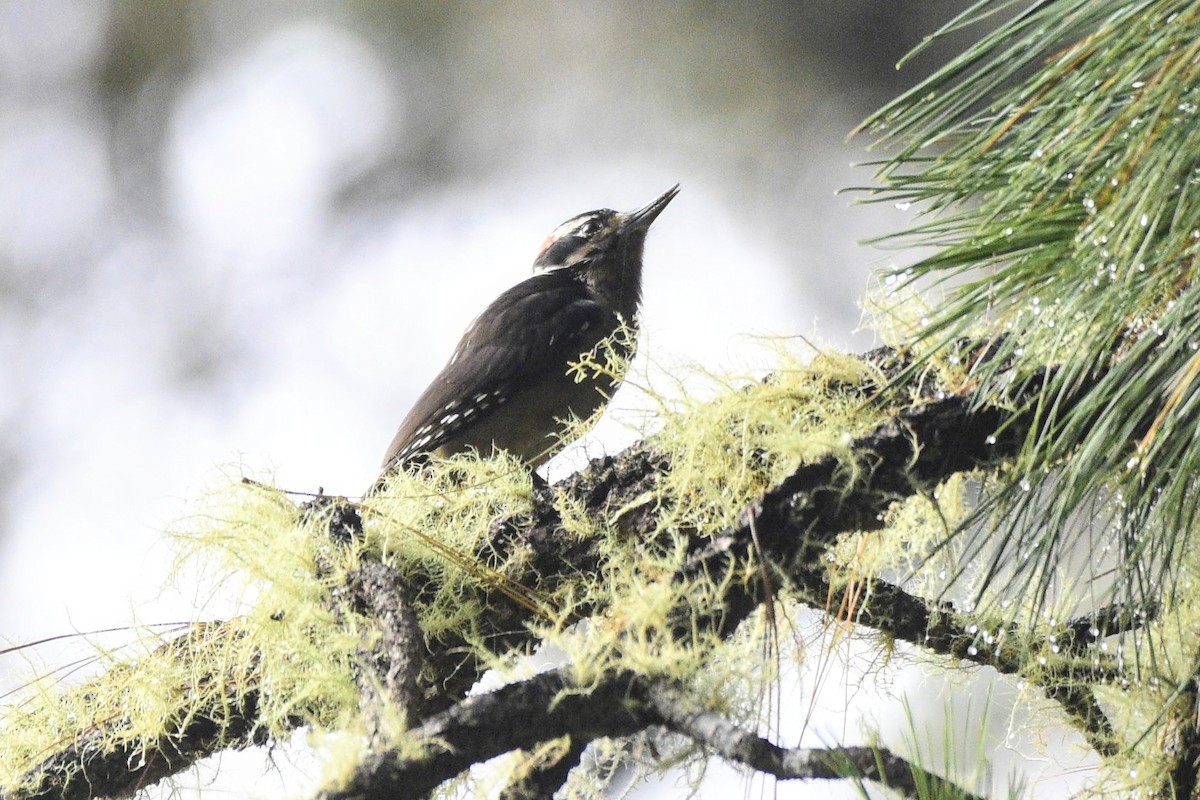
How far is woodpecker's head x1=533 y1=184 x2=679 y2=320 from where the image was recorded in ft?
9.91

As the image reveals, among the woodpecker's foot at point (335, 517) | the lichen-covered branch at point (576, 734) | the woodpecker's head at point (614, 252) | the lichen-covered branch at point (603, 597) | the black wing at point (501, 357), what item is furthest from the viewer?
the woodpecker's head at point (614, 252)

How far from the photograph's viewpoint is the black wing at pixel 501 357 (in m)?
2.50

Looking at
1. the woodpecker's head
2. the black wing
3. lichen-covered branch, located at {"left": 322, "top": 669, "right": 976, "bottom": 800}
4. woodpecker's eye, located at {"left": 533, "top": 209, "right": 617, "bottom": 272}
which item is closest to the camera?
lichen-covered branch, located at {"left": 322, "top": 669, "right": 976, "bottom": 800}

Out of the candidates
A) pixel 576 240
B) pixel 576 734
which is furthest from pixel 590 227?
pixel 576 734

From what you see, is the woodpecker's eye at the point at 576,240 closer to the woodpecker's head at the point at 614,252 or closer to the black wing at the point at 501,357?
the woodpecker's head at the point at 614,252

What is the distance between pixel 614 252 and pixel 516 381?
69 cm

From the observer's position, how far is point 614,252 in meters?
3.07

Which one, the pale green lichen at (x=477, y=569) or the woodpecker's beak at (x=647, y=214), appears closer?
the pale green lichen at (x=477, y=569)

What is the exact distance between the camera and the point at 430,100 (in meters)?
5.00

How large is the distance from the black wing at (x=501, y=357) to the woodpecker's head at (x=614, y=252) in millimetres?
191

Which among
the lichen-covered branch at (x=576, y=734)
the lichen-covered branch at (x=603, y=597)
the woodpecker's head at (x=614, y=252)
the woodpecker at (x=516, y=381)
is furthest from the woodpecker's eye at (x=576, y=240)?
the lichen-covered branch at (x=576, y=734)

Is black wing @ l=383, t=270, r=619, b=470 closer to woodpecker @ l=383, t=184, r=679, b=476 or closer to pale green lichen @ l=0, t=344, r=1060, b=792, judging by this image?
woodpecker @ l=383, t=184, r=679, b=476

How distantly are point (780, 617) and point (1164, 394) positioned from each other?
1.56ft

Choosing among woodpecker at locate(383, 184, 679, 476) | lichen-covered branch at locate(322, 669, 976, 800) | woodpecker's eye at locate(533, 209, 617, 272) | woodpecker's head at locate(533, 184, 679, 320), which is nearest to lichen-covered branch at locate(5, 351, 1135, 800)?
lichen-covered branch at locate(322, 669, 976, 800)
